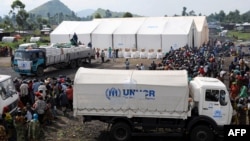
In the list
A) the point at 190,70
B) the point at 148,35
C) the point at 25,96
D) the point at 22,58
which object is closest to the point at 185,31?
the point at 148,35

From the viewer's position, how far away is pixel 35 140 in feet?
42.3

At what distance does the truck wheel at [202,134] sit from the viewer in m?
13.4

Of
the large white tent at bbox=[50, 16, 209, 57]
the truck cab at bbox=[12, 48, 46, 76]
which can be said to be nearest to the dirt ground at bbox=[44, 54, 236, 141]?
the truck cab at bbox=[12, 48, 46, 76]

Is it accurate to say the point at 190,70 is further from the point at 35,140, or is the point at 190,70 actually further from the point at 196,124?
the point at 35,140

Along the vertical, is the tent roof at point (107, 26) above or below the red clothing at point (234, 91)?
above

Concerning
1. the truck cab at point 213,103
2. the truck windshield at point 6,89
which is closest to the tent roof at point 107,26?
the truck windshield at point 6,89

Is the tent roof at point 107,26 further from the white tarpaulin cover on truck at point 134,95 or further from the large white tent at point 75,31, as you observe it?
the white tarpaulin cover on truck at point 134,95

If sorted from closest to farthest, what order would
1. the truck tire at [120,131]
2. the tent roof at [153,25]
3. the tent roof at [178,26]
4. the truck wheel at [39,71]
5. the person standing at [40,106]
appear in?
the truck tire at [120,131], the person standing at [40,106], the truck wheel at [39,71], the tent roof at [178,26], the tent roof at [153,25]

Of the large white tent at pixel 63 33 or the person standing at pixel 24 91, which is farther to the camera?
the large white tent at pixel 63 33

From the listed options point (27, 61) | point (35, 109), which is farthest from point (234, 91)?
point (27, 61)

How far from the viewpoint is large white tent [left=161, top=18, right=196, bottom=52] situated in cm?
3819

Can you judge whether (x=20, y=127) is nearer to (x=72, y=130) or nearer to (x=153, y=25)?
(x=72, y=130)

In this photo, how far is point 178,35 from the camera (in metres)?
38.2

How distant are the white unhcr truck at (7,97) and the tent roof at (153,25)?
25.7 meters
